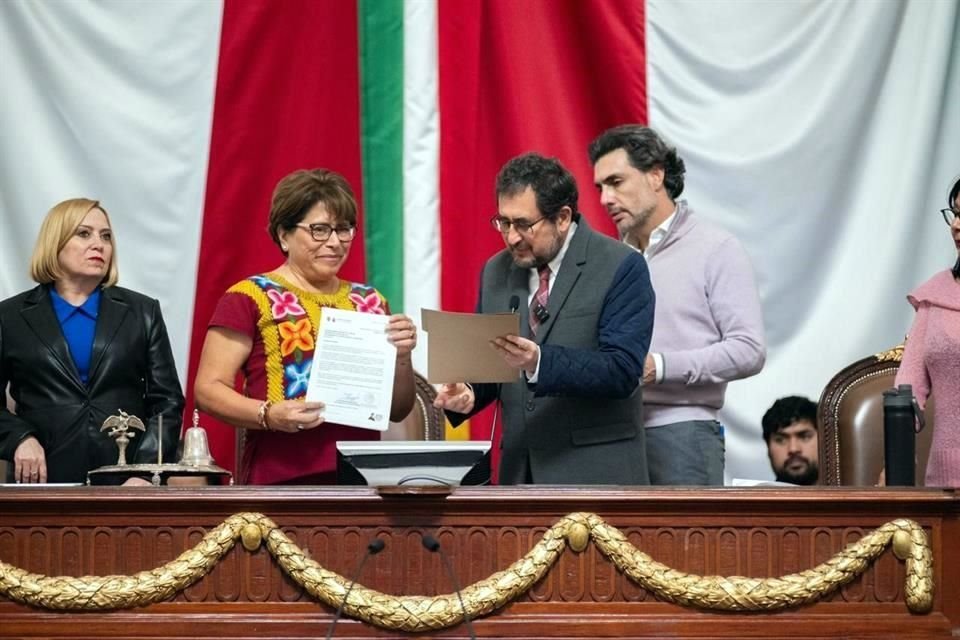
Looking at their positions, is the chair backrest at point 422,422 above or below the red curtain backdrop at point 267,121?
below

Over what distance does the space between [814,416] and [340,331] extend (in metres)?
2.16

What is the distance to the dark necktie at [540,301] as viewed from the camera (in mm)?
3593

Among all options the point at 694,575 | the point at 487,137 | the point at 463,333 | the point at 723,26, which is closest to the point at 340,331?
the point at 463,333

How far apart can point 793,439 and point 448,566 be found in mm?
2313

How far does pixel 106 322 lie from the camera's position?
3977mm

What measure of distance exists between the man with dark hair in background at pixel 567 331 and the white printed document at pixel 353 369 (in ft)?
0.82

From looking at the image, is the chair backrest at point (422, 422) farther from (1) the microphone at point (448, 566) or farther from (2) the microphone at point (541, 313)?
(1) the microphone at point (448, 566)

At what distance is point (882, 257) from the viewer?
521 cm

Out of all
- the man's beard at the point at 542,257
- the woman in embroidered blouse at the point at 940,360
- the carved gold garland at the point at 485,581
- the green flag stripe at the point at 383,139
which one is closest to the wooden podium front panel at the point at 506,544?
the carved gold garland at the point at 485,581

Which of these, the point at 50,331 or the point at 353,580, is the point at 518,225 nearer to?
the point at 353,580

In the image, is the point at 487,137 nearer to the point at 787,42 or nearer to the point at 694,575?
the point at 787,42

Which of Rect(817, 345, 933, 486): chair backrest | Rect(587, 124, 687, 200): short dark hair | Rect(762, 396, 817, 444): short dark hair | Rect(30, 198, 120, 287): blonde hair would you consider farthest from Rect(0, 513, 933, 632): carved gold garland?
Rect(762, 396, 817, 444): short dark hair

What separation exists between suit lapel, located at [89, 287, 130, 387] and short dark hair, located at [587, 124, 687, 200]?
1465mm

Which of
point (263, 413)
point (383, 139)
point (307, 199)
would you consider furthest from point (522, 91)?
point (263, 413)
